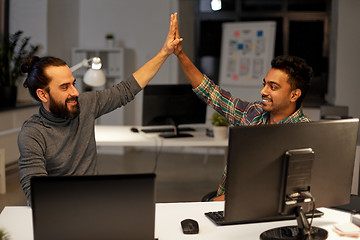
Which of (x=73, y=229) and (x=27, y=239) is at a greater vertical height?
(x=73, y=229)

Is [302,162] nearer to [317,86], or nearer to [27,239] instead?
[27,239]

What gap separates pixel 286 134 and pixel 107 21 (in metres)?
6.06

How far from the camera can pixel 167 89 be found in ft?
14.0

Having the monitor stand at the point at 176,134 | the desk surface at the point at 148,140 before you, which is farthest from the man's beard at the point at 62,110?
the monitor stand at the point at 176,134

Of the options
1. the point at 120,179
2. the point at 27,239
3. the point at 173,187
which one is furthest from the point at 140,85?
the point at 173,187

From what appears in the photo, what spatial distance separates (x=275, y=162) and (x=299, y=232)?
0.37m

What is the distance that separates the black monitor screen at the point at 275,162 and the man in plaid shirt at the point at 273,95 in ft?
1.93

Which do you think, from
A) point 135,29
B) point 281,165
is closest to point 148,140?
point 281,165

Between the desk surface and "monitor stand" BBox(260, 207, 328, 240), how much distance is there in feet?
7.29

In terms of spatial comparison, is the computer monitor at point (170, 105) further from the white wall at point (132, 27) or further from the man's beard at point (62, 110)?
the white wall at point (132, 27)

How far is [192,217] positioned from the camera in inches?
82.0

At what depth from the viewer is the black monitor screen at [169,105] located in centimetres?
425

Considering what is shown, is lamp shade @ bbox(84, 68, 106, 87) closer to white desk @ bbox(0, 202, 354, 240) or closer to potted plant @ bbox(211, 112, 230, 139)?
potted plant @ bbox(211, 112, 230, 139)

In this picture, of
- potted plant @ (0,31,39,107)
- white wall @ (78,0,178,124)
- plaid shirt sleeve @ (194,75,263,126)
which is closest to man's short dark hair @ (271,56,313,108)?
plaid shirt sleeve @ (194,75,263,126)
